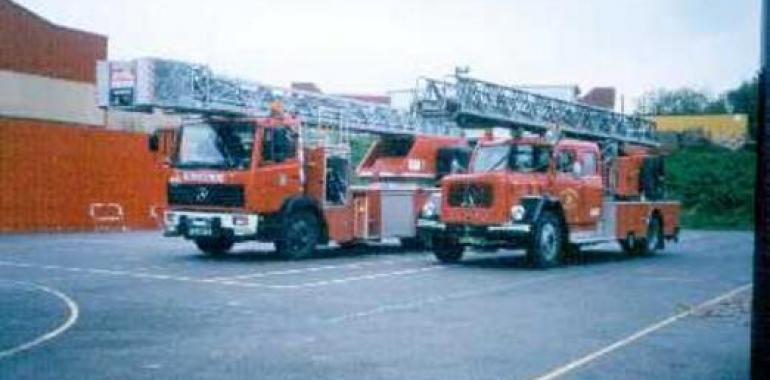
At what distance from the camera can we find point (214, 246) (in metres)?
20.6

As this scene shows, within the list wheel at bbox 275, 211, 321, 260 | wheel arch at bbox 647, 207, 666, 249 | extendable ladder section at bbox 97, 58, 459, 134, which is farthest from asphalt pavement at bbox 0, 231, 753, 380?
wheel arch at bbox 647, 207, 666, 249

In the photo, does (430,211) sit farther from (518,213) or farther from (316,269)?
(316,269)

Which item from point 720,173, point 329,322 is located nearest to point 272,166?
point 329,322

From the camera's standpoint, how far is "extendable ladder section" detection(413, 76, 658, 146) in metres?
21.2

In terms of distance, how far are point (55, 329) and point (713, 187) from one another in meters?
39.5

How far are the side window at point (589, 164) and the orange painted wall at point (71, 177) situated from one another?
12468 millimetres

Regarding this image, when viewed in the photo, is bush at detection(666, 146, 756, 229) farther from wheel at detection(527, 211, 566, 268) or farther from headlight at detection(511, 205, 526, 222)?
headlight at detection(511, 205, 526, 222)

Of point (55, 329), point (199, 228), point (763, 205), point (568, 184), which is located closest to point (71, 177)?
point (199, 228)

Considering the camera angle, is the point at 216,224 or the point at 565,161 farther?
the point at 565,161

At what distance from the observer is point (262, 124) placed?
1869 cm

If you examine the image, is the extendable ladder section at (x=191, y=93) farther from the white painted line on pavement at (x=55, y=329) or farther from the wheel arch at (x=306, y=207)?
the white painted line on pavement at (x=55, y=329)

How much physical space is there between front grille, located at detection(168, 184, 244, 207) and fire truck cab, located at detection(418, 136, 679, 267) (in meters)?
3.78

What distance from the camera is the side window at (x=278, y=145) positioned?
18.8 meters

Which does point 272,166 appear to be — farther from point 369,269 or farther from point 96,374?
point 96,374
